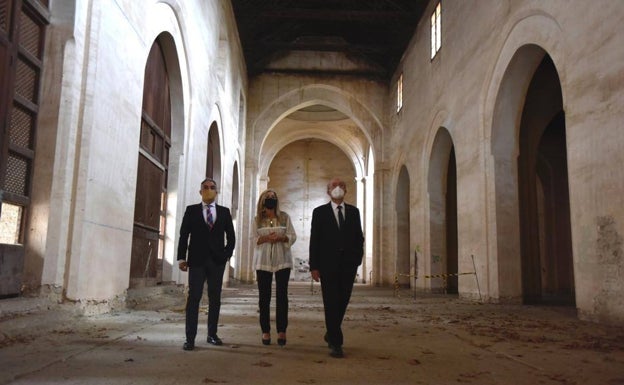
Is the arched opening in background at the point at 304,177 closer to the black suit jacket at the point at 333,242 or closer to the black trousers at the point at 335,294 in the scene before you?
the black suit jacket at the point at 333,242

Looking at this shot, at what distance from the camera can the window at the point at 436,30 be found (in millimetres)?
16031

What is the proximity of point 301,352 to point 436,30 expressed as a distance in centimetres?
1400

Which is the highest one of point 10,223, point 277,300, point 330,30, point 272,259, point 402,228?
point 330,30

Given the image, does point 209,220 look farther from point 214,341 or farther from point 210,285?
point 214,341

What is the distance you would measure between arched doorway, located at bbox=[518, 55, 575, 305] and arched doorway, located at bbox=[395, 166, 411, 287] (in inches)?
227

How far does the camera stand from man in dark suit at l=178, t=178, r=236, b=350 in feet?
16.2

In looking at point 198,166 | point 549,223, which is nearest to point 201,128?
point 198,166

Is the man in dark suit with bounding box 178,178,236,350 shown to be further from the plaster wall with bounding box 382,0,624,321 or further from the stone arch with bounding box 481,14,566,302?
the stone arch with bounding box 481,14,566,302

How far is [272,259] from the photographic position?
518 cm

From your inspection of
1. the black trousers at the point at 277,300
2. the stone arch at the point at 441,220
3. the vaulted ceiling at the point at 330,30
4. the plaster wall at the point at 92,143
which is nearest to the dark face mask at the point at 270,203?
the black trousers at the point at 277,300

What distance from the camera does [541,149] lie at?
1723cm

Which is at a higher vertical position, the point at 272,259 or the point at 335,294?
the point at 272,259

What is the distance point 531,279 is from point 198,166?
27.0ft

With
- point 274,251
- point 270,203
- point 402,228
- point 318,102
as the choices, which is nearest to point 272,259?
point 274,251
